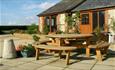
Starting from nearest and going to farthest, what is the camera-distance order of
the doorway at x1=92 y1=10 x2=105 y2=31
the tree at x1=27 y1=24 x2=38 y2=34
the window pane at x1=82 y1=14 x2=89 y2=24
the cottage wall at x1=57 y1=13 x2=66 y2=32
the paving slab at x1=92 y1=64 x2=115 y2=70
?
the paving slab at x1=92 y1=64 x2=115 y2=70 < the doorway at x1=92 y1=10 x2=105 y2=31 < the window pane at x1=82 y1=14 x2=89 y2=24 < the cottage wall at x1=57 y1=13 x2=66 y2=32 < the tree at x1=27 y1=24 x2=38 y2=34

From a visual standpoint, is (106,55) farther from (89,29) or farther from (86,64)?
(89,29)

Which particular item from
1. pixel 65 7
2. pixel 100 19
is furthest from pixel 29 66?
pixel 65 7

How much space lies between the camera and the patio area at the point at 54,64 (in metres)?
7.84

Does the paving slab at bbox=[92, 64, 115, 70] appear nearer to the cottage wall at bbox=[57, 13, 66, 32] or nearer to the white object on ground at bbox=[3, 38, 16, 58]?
the white object on ground at bbox=[3, 38, 16, 58]

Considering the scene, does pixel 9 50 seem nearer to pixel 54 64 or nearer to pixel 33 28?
pixel 54 64

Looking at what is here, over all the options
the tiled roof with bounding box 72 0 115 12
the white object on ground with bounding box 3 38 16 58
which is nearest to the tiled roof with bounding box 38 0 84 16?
the tiled roof with bounding box 72 0 115 12

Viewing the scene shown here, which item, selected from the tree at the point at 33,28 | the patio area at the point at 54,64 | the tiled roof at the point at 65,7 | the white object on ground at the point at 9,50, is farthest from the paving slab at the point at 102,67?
the tree at the point at 33,28

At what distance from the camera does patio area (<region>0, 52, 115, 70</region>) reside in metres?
7.84

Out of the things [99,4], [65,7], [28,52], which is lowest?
[28,52]

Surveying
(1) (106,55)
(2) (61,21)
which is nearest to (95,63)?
(1) (106,55)

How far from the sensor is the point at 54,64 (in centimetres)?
845

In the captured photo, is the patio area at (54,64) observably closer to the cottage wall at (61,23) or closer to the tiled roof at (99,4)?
the tiled roof at (99,4)

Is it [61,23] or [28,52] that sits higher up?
[61,23]

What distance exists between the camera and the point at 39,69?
7680 mm
